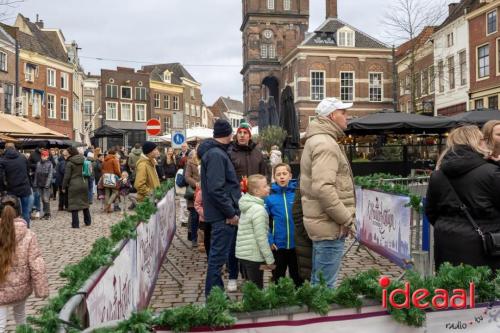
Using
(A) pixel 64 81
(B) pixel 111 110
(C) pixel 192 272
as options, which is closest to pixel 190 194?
(C) pixel 192 272

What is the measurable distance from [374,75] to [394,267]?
41254 mm

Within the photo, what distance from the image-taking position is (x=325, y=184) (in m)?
3.85

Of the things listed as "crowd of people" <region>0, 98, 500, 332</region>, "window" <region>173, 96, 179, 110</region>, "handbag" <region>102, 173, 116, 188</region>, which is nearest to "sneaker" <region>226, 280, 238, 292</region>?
"crowd of people" <region>0, 98, 500, 332</region>

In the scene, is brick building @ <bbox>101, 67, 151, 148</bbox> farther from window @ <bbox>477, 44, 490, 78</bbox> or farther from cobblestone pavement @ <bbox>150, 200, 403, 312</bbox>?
cobblestone pavement @ <bbox>150, 200, 403, 312</bbox>

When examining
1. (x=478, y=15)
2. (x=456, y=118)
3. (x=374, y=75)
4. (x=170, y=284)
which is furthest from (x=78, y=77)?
(x=170, y=284)

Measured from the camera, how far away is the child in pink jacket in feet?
12.9

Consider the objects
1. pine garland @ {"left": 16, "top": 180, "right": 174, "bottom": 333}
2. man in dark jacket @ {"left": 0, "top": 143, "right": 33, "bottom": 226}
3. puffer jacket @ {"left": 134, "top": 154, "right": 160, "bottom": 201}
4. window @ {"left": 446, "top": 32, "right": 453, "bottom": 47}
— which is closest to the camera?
pine garland @ {"left": 16, "top": 180, "right": 174, "bottom": 333}

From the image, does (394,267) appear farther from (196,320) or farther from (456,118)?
(456,118)

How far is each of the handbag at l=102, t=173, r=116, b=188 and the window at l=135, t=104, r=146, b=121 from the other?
173 ft

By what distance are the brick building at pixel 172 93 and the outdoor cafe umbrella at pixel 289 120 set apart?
44973 millimetres

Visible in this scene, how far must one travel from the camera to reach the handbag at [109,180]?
1363 cm

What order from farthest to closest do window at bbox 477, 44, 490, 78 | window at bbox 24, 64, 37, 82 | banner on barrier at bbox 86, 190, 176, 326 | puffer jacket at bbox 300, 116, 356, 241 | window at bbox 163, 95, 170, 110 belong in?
window at bbox 163, 95, 170, 110 < window at bbox 24, 64, 37, 82 < window at bbox 477, 44, 490, 78 < puffer jacket at bbox 300, 116, 356, 241 < banner on barrier at bbox 86, 190, 176, 326

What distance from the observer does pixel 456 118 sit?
14906 millimetres

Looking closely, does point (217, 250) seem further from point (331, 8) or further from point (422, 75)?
point (331, 8)
